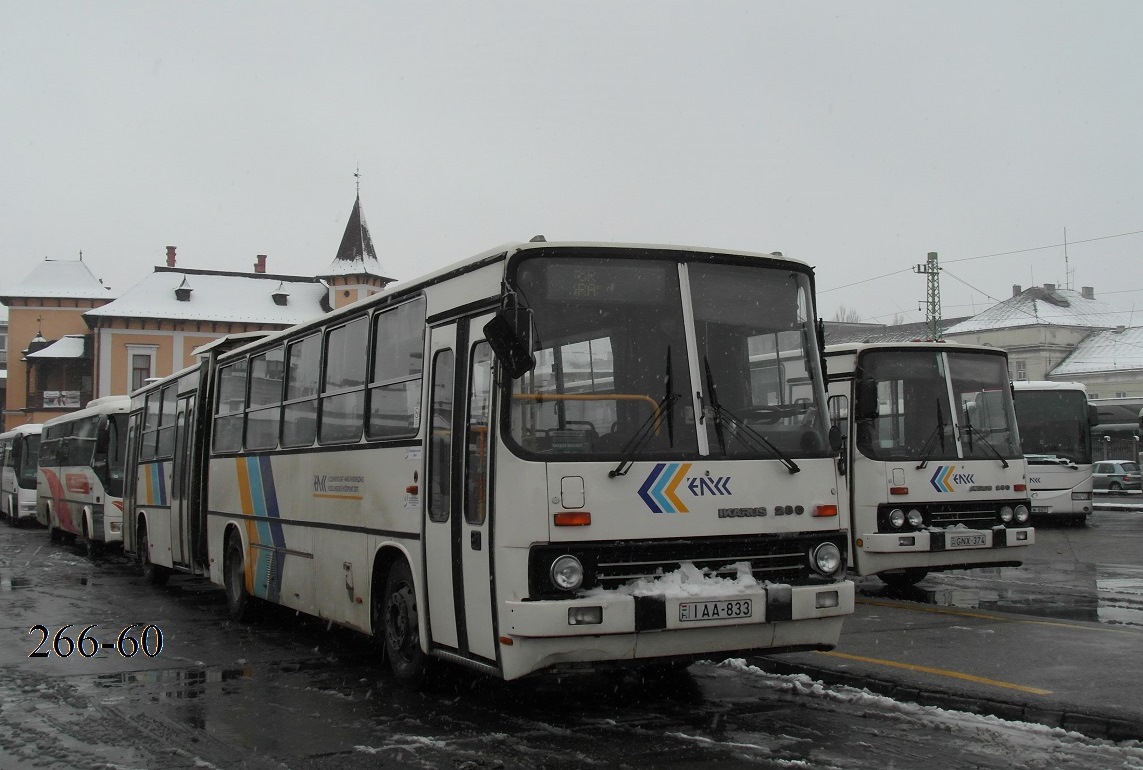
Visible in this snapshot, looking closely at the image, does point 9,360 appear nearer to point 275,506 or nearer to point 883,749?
point 275,506

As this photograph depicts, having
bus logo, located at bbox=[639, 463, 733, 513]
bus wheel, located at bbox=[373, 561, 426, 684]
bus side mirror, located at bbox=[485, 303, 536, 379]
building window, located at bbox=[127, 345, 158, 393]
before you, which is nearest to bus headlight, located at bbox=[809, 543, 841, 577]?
bus logo, located at bbox=[639, 463, 733, 513]

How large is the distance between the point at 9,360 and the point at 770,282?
83513 mm

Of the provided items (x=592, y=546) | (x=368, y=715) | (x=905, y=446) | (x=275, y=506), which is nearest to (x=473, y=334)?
(x=592, y=546)

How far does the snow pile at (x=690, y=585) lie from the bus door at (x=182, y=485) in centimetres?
973

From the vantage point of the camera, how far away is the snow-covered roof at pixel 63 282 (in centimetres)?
8444

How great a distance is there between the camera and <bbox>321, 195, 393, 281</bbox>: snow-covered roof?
81875 mm

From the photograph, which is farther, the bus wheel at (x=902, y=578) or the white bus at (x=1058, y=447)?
the white bus at (x=1058, y=447)

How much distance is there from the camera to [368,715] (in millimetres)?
7906

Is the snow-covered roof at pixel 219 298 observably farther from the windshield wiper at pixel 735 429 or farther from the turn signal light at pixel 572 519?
the turn signal light at pixel 572 519

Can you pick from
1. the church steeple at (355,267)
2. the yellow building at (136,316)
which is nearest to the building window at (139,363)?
the yellow building at (136,316)

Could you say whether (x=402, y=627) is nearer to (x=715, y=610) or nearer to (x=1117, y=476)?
(x=715, y=610)

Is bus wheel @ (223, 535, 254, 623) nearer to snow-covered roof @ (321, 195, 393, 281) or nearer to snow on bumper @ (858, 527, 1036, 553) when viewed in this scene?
snow on bumper @ (858, 527, 1036, 553)

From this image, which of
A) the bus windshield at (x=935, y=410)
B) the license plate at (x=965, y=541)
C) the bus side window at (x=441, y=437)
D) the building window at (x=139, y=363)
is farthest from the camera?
the building window at (x=139, y=363)

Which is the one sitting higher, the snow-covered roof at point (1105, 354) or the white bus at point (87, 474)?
the snow-covered roof at point (1105, 354)
